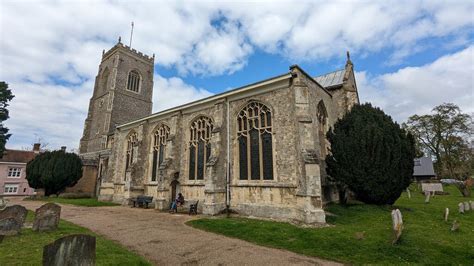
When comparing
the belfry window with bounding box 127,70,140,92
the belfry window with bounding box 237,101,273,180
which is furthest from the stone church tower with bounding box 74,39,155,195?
the belfry window with bounding box 237,101,273,180

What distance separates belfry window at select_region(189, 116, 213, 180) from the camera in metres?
16.2

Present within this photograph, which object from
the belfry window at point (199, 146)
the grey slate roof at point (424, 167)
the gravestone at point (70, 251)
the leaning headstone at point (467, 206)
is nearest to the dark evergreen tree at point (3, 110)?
the belfry window at point (199, 146)

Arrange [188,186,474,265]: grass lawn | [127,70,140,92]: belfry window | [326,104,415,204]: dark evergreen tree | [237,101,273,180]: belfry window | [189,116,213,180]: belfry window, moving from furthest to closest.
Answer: [127,70,140,92]: belfry window < [189,116,213,180]: belfry window < [237,101,273,180]: belfry window < [326,104,415,204]: dark evergreen tree < [188,186,474,265]: grass lawn

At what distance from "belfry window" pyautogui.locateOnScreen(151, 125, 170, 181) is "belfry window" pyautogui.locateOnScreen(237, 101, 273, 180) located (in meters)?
8.28

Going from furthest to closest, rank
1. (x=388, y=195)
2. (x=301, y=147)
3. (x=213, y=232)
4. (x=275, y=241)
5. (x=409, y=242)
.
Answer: (x=388, y=195), (x=301, y=147), (x=213, y=232), (x=275, y=241), (x=409, y=242)

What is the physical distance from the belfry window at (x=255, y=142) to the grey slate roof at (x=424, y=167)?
119ft

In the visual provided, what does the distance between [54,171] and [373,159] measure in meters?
30.1

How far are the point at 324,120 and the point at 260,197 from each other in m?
6.69

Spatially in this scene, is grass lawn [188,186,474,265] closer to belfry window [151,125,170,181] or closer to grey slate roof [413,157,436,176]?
belfry window [151,125,170,181]

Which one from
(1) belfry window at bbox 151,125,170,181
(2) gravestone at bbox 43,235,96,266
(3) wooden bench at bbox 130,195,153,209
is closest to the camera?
(2) gravestone at bbox 43,235,96,266

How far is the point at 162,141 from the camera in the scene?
20.1 m

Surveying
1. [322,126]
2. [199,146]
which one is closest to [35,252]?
[199,146]

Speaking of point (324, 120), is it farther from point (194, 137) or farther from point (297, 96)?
point (194, 137)

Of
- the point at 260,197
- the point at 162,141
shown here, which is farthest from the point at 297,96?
the point at 162,141
